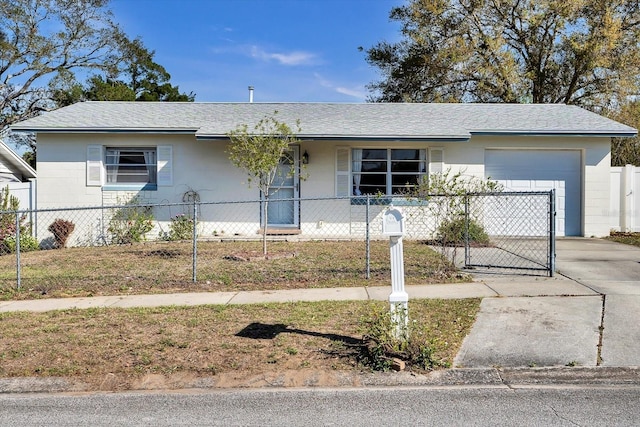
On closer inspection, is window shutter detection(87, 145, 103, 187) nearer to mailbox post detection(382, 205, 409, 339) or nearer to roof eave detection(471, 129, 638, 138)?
roof eave detection(471, 129, 638, 138)

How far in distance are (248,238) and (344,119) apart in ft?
15.1

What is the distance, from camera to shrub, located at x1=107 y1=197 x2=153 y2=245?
14.8m

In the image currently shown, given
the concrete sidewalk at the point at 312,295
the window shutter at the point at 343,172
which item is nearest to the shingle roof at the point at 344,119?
the window shutter at the point at 343,172

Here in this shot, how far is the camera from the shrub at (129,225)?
14781 mm

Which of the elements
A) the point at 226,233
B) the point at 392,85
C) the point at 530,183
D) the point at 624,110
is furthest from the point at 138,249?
the point at 624,110

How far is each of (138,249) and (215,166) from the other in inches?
132

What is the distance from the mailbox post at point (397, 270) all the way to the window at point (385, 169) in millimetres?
10001

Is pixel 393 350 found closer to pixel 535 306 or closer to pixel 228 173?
pixel 535 306

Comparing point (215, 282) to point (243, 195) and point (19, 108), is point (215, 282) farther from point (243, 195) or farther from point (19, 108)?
point (19, 108)

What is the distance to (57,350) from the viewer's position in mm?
5809

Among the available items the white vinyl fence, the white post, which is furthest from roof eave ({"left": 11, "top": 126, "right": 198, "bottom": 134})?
the white vinyl fence

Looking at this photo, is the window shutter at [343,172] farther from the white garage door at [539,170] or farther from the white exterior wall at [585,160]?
the white garage door at [539,170]

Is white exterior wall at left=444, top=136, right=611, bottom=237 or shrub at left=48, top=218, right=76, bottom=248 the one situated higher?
white exterior wall at left=444, top=136, right=611, bottom=237

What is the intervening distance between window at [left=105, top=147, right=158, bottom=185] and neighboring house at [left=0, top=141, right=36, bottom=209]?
2192 mm
